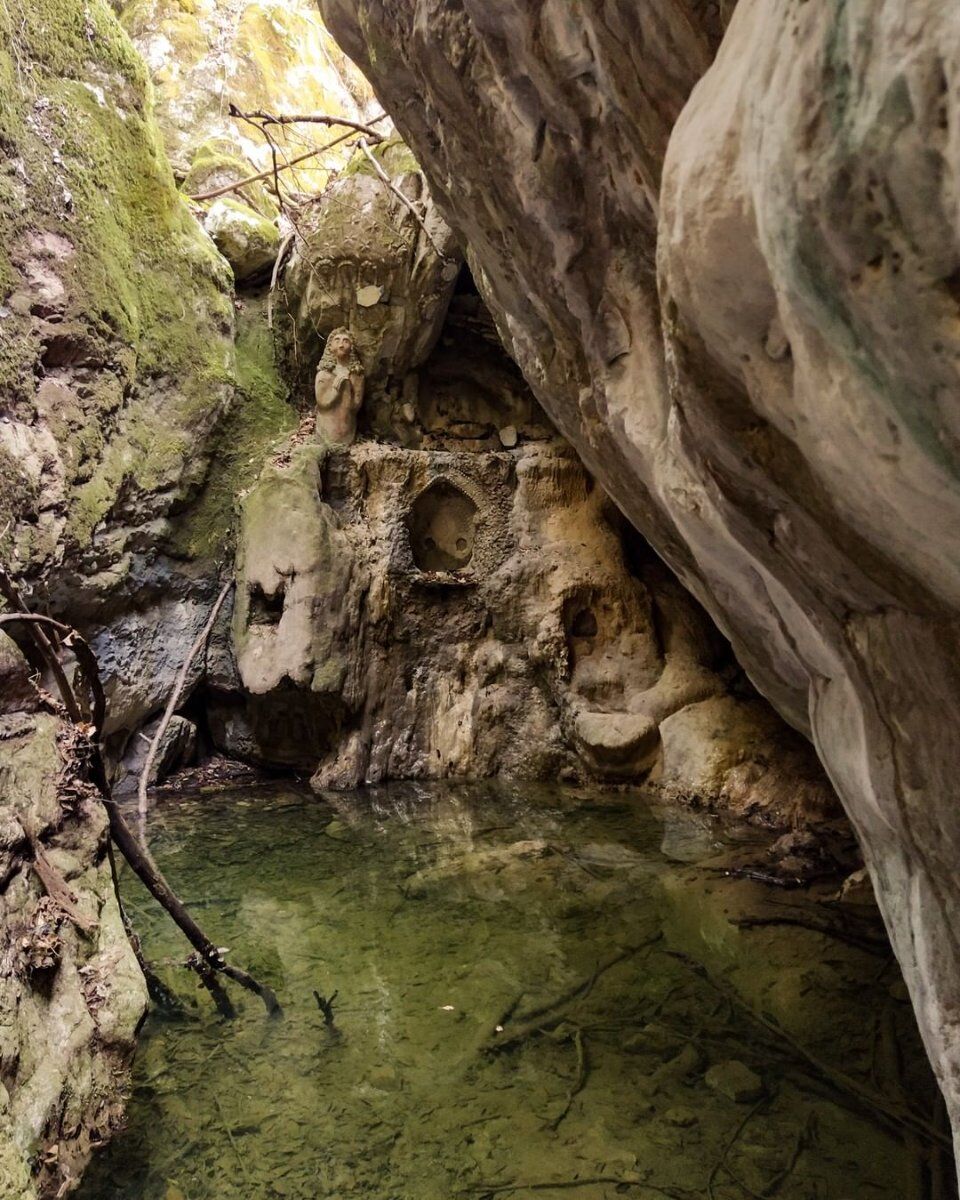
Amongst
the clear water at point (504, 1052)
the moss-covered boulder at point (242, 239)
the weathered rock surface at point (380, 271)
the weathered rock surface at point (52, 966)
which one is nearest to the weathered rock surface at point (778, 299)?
the clear water at point (504, 1052)

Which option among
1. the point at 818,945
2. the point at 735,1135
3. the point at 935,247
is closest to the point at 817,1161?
the point at 735,1135

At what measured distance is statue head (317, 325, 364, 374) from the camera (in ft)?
31.5

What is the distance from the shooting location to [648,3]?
2.58 m

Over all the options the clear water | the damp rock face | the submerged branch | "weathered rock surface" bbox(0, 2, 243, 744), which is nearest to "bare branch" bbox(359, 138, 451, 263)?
the damp rock face

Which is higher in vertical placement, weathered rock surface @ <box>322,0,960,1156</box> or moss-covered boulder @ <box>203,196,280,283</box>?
moss-covered boulder @ <box>203,196,280,283</box>

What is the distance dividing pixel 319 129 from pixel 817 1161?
55.2 ft

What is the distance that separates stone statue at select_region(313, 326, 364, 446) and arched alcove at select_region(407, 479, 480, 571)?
1.27 m

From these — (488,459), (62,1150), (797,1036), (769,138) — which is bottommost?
(62,1150)

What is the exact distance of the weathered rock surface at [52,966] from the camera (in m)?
2.50

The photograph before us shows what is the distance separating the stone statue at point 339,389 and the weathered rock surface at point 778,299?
4869 mm

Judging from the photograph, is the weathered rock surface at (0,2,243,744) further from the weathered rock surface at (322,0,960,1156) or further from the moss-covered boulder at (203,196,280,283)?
the weathered rock surface at (322,0,960,1156)

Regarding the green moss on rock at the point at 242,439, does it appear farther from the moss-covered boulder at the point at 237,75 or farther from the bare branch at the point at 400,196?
the moss-covered boulder at the point at 237,75

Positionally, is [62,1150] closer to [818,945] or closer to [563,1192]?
[563,1192]

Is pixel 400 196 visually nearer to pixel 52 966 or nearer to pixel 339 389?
pixel 339 389
